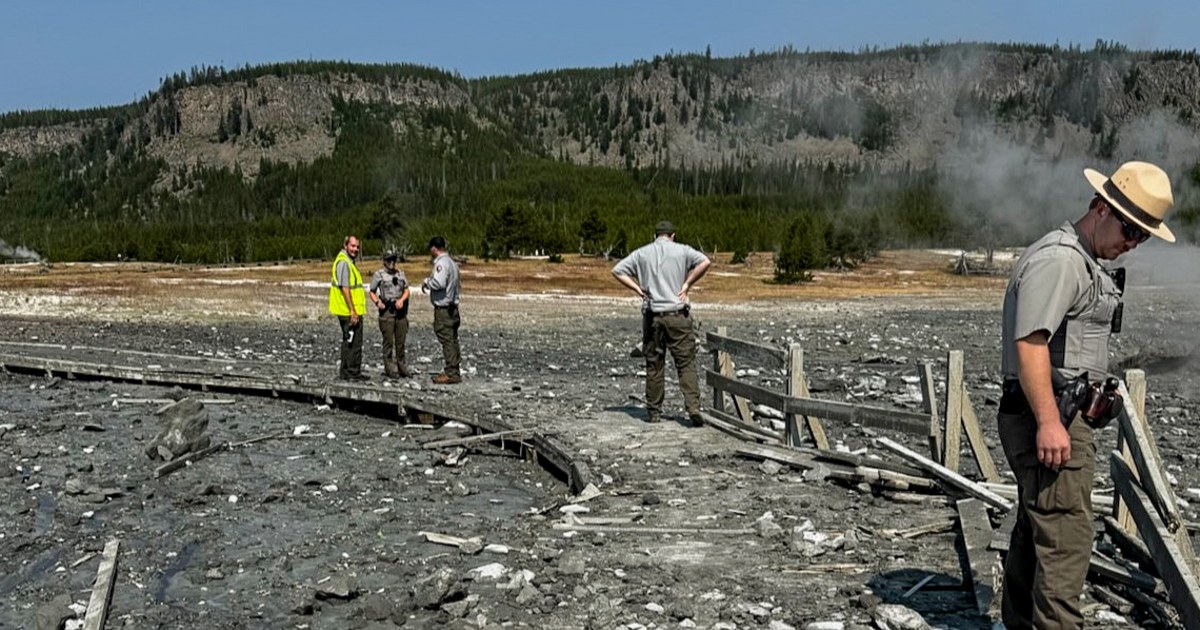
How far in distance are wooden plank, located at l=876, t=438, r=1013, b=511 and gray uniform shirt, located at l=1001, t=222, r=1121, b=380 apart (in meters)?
3.00

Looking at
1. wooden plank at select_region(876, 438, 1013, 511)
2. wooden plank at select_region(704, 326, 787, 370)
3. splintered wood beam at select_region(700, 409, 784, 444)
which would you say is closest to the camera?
wooden plank at select_region(876, 438, 1013, 511)

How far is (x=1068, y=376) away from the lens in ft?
15.9

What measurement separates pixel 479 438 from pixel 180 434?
3.46 m

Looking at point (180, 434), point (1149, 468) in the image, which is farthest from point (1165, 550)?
point (180, 434)

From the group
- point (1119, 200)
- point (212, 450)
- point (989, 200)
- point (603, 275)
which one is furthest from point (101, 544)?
point (603, 275)

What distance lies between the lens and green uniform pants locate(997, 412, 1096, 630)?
4.84 metres

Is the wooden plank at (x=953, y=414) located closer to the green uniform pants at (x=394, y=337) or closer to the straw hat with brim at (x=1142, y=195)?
Answer: the straw hat with brim at (x=1142, y=195)

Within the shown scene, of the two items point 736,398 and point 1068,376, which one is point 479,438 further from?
point 1068,376

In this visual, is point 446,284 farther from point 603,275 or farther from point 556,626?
point 603,275

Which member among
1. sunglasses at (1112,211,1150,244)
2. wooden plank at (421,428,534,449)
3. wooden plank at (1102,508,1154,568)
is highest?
sunglasses at (1112,211,1150,244)

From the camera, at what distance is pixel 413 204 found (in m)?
181

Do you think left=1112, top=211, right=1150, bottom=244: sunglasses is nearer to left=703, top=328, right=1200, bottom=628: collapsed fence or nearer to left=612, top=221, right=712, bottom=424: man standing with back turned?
left=703, top=328, right=1200, bottom=628: collapsed fence

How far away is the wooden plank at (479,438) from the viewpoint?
12.3 meters

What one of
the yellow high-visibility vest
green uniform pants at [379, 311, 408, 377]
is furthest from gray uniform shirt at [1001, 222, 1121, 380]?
green uniform pants at [379, 311, 408, 377]
